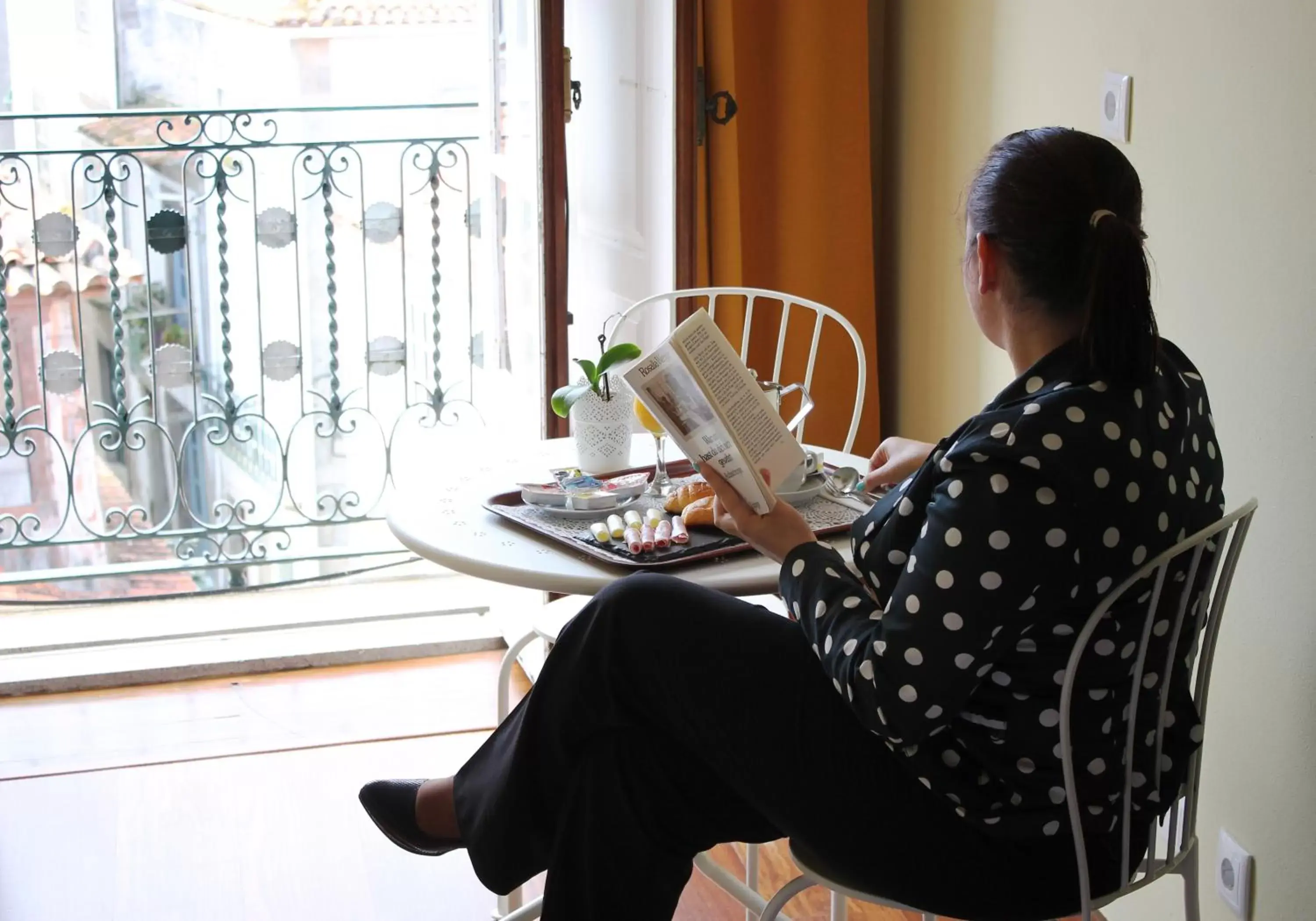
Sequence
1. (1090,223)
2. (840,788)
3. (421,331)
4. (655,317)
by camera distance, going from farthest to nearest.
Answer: (421,331), (655,317), (840,788), (1090,223)

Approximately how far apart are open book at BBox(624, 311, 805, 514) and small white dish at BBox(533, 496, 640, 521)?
27 centimetres

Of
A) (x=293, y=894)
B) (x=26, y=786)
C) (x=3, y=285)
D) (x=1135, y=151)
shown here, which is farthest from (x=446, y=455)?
(x=1135, y=151)

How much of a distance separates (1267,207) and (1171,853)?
0.78 m

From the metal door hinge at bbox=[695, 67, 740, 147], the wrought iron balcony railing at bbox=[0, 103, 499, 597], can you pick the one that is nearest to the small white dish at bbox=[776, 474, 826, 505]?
the metal door hinge at bbox=[695, 67, 740, 147]

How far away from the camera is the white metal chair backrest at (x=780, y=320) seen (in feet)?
7.79

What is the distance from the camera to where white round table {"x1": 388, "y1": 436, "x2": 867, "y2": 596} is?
1.55 metres

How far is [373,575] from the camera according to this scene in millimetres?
3875

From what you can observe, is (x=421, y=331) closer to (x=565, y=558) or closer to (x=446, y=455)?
(x=446, y=455)

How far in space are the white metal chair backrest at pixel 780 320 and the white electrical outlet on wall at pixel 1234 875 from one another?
84cm

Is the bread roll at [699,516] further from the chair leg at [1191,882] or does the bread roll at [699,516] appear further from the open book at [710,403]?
the chair leg at [1191,882]

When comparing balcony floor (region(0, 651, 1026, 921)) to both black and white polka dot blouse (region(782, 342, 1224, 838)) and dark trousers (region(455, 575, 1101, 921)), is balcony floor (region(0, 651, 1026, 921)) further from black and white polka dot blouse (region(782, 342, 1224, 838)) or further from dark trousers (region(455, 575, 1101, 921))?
black and white polka dot blouse (region(782, 342, 1224, 838))

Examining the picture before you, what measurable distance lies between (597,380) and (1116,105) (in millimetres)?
865

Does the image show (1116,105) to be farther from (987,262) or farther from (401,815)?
(401,815)

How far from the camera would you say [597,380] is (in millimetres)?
1907
